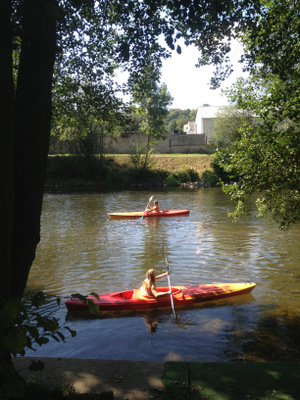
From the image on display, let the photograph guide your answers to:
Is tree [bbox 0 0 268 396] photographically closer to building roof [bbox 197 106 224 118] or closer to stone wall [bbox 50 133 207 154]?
stone wall [bbox 50 133 207 154]

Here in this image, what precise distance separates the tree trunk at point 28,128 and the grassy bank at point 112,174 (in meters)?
29.5

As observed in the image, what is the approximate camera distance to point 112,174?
34000 mm

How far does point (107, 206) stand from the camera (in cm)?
2267

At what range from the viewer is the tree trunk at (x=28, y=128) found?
3465 millimetres

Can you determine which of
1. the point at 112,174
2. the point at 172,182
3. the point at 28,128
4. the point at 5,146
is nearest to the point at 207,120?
the point at 172,182

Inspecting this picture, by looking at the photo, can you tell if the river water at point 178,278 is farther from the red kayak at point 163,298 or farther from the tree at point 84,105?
the tree at point 84,105

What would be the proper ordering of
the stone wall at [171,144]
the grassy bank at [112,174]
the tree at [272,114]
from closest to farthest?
the tree at [272,114], the grassy bank at [112,174], the stone wall at [171,144]

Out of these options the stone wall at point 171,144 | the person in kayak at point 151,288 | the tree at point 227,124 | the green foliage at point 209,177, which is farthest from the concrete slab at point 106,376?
the stone wall at point 171,144

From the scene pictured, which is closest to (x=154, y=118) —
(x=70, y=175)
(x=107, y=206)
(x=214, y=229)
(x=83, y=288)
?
(x=70, y=175)

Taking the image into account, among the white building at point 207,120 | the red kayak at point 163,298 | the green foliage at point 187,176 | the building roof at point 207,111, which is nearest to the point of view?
the red kayak at point 163,298

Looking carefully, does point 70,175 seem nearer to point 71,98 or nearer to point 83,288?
point 83,288

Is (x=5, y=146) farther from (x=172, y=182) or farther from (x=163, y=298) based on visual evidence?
(x=172, y=182)

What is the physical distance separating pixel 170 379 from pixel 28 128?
2765 mm

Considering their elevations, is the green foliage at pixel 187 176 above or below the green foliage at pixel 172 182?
above
